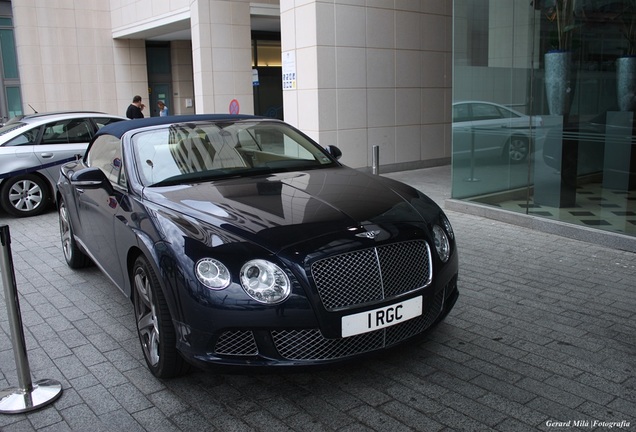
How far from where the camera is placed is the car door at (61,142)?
9.92 meters

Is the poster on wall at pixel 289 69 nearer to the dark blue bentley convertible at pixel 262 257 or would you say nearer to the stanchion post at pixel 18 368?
the dark blue bentley convertible at pixel 262 257

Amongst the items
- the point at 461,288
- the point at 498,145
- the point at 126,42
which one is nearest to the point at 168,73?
the point at 126,42

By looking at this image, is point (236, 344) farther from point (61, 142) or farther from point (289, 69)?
point (289, 69)

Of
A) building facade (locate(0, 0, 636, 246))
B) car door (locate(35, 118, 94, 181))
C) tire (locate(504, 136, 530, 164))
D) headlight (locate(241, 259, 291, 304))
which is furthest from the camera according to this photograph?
car door (locate(35, 118, 94, 181))

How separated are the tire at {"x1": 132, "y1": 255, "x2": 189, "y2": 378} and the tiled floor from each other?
5271 mm

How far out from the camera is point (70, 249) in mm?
6379

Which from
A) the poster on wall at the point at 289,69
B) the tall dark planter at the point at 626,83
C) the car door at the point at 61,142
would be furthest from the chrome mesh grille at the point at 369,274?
the poster on wall at the point at 289,69

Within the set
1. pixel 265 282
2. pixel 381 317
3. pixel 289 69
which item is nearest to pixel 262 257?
pixel 265 282

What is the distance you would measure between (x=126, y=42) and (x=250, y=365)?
76.4 ft

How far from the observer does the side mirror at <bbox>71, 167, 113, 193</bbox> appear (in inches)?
182

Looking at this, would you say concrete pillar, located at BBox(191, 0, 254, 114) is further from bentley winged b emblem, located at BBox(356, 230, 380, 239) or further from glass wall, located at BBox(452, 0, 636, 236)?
bentley winged b emblem, located at BBox(356, 230, 380, 239)

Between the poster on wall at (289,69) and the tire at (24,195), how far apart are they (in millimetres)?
5031

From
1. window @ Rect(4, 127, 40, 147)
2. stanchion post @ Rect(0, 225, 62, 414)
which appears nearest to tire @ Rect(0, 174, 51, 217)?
window @ Rect(4, 127, 40, 147)

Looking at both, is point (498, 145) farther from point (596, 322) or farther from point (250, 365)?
point (250, 365)
